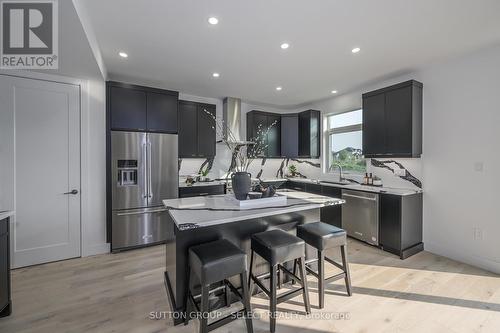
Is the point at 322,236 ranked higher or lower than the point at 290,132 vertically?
lower

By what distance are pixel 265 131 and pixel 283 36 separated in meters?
2.79

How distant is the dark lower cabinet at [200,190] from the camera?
12.7ft

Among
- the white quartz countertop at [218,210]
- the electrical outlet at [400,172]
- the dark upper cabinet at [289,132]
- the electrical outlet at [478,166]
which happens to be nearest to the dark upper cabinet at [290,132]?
the dark upper cabinet at [289,132]

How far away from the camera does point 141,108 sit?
349 cm

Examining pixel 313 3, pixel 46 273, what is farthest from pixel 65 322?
pixel 313 3

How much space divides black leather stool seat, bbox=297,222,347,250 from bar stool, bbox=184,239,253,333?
79cm

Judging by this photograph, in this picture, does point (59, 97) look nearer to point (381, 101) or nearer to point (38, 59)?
point (38, 59)

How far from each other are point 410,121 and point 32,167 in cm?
532

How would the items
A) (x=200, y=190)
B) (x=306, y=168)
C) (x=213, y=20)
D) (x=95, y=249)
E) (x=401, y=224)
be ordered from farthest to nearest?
(x=306, y=168) < (x=200, y=190) < (x=95, y=249) < (x=401, y=224) < (x=213, y=20)

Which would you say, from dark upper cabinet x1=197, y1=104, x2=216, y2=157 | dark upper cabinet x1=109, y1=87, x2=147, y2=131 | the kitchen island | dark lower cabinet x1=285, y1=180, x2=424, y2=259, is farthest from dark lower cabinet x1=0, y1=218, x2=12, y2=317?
dark lower cabinet x1=285, y1=180, x2=424, y2=259

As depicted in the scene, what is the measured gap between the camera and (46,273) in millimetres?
2756

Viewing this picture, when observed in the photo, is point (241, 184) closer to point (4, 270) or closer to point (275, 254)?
point (275, 254)

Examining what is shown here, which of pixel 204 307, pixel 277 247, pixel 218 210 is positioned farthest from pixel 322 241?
pixel 204 307

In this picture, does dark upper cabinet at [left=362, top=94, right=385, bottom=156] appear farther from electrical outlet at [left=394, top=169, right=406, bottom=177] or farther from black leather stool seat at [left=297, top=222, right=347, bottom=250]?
black leather stool seat at [left=297, top=222, right=347, bottom=250]
